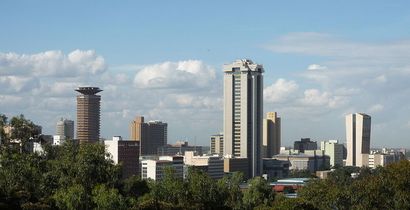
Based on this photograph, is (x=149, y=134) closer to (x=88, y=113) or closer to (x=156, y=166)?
(x=88, y=113)

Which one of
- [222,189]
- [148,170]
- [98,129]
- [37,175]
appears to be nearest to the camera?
[37,175]

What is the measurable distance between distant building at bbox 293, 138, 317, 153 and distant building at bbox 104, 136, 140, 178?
8473cm

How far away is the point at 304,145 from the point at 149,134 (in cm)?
4292

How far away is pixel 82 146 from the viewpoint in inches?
1491

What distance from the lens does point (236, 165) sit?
121312 mm

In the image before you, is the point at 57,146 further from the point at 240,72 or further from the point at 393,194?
the point at 240,72

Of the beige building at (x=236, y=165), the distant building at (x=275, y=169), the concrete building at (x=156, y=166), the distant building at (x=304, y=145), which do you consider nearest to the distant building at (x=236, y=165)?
the beige building at (x=236, y=165)

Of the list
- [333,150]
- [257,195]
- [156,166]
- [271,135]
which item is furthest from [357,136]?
[257,195]

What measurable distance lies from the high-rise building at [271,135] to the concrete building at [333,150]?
1325 centimetres

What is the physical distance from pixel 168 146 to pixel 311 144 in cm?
4031

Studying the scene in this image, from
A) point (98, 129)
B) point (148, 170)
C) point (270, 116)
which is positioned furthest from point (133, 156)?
point (270, 116)

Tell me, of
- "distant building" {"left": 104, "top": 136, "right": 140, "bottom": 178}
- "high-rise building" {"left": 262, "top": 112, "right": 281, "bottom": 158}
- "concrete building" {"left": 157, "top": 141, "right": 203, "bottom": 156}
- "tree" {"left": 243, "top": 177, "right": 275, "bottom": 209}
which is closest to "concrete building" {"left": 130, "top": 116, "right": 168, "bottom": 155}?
"concrete building" {"left": 157, "top": 141, "right": 203, "bottom": 156}

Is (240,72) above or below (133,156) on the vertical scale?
above

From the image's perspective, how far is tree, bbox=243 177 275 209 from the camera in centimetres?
4238
